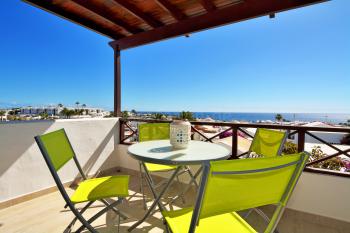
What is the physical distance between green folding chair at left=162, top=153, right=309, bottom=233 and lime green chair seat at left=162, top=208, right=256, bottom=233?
278mm

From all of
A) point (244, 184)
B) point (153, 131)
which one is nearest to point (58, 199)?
point (153, 131)

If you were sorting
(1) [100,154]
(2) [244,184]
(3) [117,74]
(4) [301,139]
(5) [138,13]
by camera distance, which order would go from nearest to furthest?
(2) [244,184]
(4) [301,139]
(5) [138,13]
(1) [100,154]
(3) [117,74]

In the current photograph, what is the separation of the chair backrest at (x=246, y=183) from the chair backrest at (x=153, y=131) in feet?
6.34

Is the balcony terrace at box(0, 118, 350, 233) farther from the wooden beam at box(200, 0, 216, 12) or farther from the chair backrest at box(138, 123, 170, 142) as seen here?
the wooden beam at box(200, 0, 216, 12)

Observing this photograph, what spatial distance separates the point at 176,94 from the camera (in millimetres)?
30891

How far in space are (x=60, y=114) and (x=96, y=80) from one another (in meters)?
16.9

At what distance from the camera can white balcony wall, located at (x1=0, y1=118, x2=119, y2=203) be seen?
7.50 feet

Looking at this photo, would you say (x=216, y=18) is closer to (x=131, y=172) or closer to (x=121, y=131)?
(x=121, y=131)

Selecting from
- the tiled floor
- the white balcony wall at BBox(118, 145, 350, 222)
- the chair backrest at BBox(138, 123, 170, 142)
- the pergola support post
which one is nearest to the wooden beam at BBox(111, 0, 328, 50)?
the pergola support post

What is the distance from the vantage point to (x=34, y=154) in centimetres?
252

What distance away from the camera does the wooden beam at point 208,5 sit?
8.24 feet

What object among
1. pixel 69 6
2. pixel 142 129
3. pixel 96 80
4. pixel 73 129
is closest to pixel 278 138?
pixel 142 129

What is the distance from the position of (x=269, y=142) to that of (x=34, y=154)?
9.61ft

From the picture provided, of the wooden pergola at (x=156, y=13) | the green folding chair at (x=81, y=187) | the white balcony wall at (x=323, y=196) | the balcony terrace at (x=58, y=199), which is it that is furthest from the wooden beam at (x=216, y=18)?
the green folding chair at (x=81, y=187)
